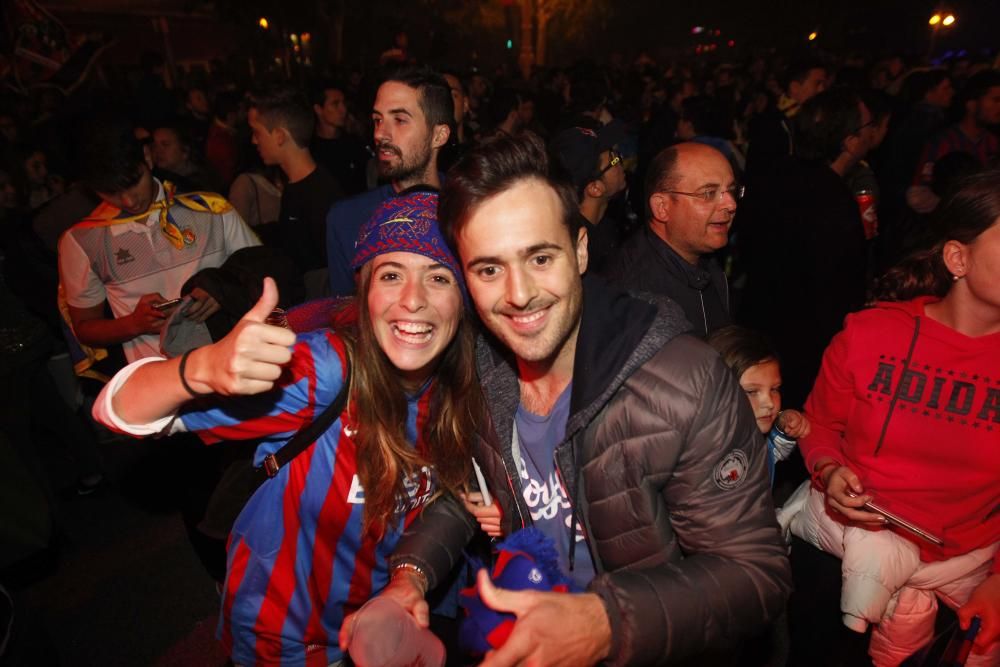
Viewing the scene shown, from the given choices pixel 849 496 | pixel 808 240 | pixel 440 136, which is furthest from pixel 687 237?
pixel 440 136

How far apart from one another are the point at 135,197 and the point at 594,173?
9.35ft

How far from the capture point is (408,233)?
1875 millimetres

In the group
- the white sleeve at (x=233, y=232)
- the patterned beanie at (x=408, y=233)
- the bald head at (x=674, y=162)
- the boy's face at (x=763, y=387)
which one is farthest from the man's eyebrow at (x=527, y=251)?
the white sleeve at (x=233, y=232)

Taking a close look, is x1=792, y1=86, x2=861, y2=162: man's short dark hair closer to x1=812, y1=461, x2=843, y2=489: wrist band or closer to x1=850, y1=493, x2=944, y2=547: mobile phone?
x1=812, y1=461, x2=843, y2=489: wrist band

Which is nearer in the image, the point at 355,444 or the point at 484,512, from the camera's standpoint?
the point at 355,444

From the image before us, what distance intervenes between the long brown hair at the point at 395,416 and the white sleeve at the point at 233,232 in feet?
6.03

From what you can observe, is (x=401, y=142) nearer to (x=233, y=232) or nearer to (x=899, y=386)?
(x=233, y=232)

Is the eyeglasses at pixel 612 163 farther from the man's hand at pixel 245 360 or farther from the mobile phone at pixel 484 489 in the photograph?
the man's hand at pixel 245 360

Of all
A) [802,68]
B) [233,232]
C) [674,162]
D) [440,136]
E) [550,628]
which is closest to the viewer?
[550,628]

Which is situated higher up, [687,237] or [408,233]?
[408,233]

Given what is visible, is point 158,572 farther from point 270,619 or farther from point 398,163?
point 398,163

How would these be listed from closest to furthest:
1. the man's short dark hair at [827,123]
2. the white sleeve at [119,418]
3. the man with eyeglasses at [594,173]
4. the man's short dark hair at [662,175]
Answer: the white sleeve at [119,418]
the man's short dark hair at [662,175]
the man's short dark hair at [827,123]
the man with eyeglasses at [594,173]

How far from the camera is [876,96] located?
5.01 meters

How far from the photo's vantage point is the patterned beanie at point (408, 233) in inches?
73.6
